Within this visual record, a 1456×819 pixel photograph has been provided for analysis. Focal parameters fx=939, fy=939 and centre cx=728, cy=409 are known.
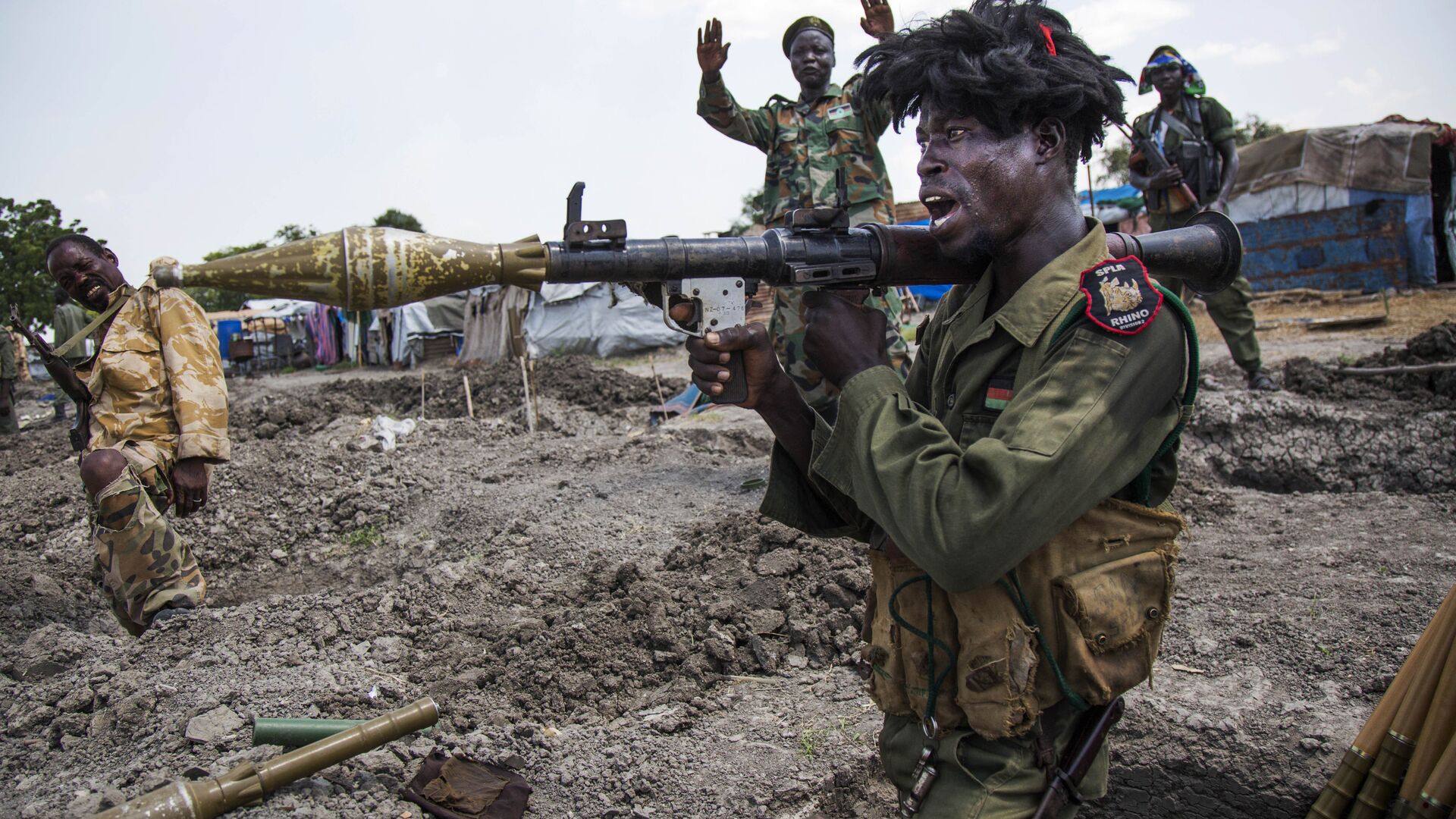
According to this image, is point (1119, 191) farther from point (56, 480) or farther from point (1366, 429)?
point (56, 480)

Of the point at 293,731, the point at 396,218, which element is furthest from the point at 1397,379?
the point at 396,218

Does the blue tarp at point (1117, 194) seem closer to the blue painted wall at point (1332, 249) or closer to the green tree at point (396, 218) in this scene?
the blue painted wall at point (1332, 249)

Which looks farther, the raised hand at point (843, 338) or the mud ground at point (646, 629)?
the mud ground at point (646, 629)

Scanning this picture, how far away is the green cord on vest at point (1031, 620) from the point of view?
158cm

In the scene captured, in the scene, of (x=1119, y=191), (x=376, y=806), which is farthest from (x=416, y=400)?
(x=1119, y=191)

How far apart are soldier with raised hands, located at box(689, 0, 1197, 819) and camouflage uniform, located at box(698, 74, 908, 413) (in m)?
3.25

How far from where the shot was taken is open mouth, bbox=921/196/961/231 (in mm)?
1713

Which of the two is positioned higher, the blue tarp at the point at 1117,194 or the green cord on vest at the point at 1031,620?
the blue tarp at the point at 1117,194

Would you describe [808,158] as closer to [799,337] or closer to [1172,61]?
[799,337]

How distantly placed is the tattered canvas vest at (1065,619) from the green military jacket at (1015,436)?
0.24ft

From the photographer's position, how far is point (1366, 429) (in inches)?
222

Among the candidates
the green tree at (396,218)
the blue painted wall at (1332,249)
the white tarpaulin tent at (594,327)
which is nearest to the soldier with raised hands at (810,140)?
the blue painted wall at (1332,249)

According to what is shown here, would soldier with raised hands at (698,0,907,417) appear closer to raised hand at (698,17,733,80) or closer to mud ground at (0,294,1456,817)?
raised hand at (698,17,733,80)

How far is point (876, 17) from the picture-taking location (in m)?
5.03
